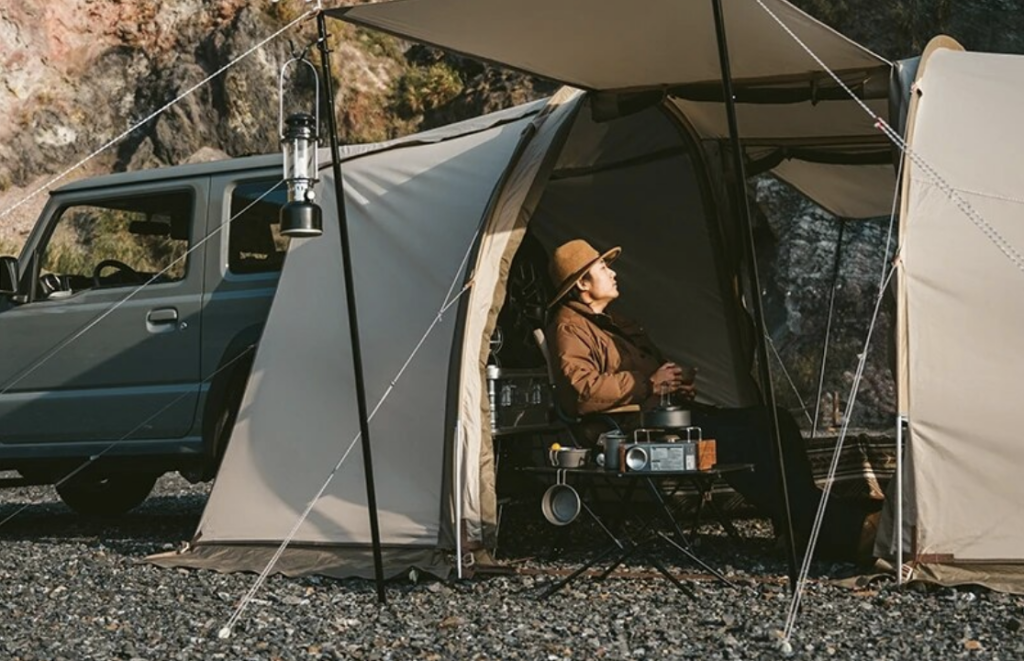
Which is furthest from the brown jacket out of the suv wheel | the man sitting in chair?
the suv wheel

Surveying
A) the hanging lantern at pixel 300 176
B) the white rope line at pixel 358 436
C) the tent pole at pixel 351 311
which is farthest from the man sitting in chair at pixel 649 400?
the hanging lantern at pixel 300 176

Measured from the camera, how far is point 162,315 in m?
8.23

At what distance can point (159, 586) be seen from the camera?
670 centimetres

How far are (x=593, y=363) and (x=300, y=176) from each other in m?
1.65

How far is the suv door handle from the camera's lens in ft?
26.9

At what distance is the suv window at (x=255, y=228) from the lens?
26.9 ft

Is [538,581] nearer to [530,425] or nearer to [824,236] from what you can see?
[530,425]

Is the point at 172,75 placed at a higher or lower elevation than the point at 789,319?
higher

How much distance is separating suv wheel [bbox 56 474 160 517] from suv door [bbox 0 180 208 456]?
1038 millimetres

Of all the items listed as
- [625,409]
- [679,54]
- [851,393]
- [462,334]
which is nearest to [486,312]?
[462,334]

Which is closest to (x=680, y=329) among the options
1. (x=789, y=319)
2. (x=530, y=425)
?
(x=530, y=425)

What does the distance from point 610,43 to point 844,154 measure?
2.51 meters

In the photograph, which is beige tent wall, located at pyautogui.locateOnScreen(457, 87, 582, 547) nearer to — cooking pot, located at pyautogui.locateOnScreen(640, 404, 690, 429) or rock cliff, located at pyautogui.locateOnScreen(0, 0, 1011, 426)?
cooking pot, located at pyautogui.locateOnScreen(640, 404, 690, 429)

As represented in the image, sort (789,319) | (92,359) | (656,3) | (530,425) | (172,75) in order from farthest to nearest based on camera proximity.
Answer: (172,75)
(789,319)
(92,359)
(530,425)
(656,3)
